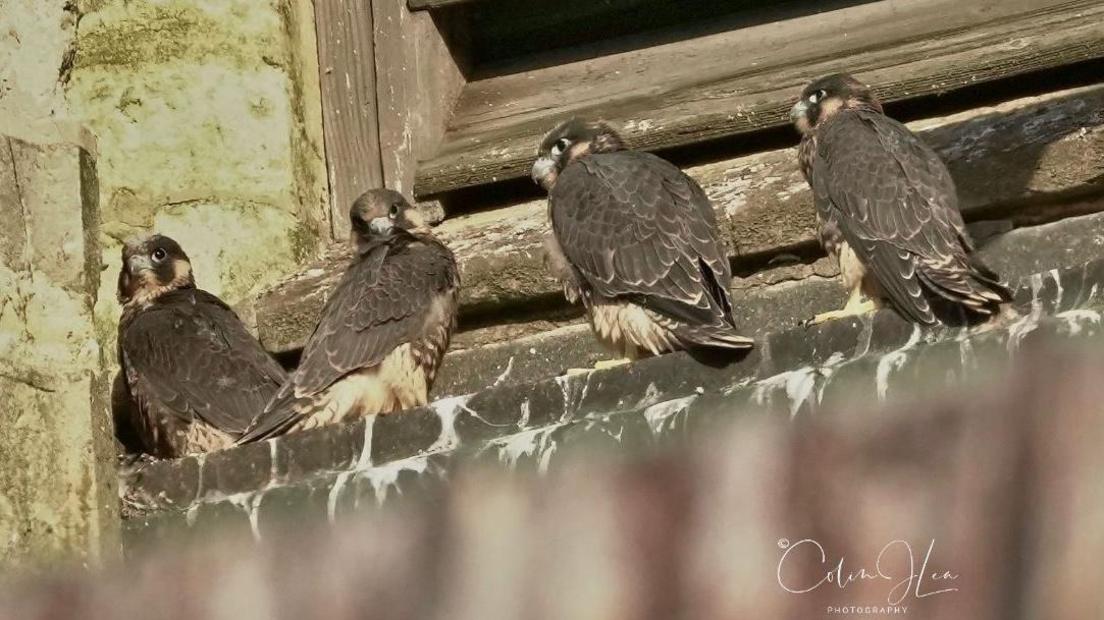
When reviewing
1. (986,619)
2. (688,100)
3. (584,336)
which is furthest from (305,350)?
(986,619)

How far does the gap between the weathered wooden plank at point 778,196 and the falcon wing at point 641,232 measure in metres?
0.19

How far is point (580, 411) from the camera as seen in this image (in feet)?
14.5

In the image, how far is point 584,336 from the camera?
5863mm

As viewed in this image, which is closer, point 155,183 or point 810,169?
point 810,169

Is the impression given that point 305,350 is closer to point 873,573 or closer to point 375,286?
point 375,286

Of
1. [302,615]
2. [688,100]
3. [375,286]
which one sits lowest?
[302,615]

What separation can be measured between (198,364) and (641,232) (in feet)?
4.68

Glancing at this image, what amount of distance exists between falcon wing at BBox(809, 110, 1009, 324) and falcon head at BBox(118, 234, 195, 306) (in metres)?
1.73

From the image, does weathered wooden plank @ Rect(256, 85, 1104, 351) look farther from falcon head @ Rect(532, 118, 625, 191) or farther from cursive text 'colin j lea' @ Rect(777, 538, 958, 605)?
cursive text 'colin j lea' @ Rect(777, 538, 958, 605)

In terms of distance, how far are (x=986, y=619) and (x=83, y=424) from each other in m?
2.11

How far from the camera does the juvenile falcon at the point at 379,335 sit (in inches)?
223

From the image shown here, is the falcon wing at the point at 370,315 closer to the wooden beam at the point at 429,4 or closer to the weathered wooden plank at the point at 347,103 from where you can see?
the weathered wooden plank at the point at 347,103

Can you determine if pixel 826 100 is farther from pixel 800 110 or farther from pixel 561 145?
pixel 561 145

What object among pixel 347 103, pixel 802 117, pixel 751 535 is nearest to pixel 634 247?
pixel 802 117
